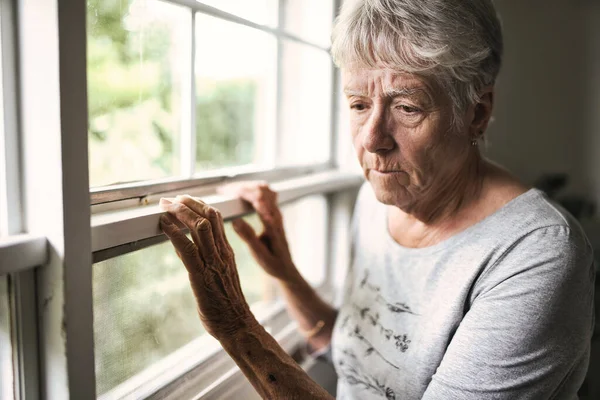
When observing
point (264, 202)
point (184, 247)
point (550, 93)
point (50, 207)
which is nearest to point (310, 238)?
point (264, 202)

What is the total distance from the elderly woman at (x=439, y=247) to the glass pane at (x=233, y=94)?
6.9 inches

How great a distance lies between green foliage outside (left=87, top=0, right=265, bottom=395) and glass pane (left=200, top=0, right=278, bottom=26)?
0.13 meters

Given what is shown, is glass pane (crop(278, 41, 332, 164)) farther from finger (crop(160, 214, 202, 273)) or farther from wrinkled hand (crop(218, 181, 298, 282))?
finger (crop(160, 214, 202, 273))

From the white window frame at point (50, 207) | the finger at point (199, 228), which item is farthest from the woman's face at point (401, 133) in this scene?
the white window frame at point (50, 207)

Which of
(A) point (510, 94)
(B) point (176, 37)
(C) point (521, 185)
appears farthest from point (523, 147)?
(B) point (176, 37)

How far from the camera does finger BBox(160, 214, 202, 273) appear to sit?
2.97 ft

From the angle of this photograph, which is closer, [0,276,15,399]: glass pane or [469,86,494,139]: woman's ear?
[0,276,15,399]: glass pane

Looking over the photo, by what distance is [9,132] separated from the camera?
2.50 feet

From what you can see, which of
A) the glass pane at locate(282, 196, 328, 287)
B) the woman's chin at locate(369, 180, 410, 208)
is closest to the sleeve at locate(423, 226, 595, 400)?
the woman's chin at locate(369, 180, 410, 208)

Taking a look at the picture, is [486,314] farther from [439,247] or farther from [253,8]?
[253,8]

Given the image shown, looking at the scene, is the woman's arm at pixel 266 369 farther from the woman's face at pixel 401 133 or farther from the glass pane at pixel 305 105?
the glass pane at pixel 305 105

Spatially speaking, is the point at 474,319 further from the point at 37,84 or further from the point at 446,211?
the point at 37,84

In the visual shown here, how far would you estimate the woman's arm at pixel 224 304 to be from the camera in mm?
921

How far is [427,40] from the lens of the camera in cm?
96
